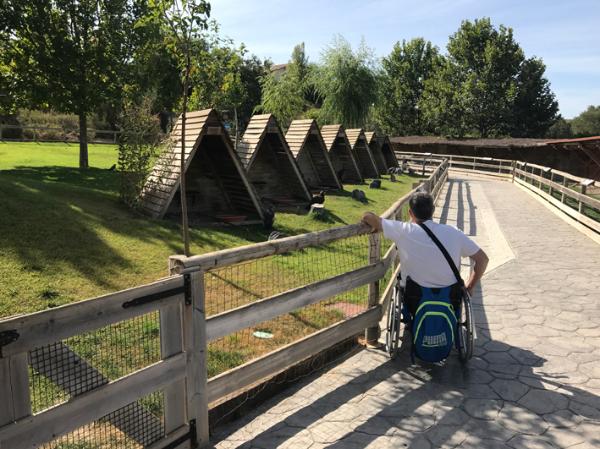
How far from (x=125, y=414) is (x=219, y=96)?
86.1 feet

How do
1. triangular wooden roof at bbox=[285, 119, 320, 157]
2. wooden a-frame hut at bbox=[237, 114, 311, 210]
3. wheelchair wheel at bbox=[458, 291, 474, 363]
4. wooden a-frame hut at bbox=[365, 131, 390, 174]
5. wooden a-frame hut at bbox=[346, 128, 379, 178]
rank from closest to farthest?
wheelchair wheel at bbox=[458, 291, 474, 363] → wooden a-frame hut at bbox=[237, 114, 311, 210] → triangular wooden roof at bbox=[285, 119, 320, 157] → wooden a-frame hut at bbox=[346, 128, 379, 178] → wooden a-frame hut at bbox=[365, 131, 390, 174]

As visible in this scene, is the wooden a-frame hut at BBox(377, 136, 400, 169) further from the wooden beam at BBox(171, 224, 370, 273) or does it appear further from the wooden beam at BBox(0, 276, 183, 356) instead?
the wooden beam at BBox(0, 276, 183, 356)

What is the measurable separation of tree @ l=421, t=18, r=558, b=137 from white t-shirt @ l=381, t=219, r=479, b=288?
177 feet

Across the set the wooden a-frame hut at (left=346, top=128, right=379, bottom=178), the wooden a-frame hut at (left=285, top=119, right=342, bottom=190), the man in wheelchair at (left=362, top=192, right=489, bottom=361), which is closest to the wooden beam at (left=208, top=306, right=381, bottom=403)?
the man in wheelchair at (left=362, top=192, right=489, bottom=361)

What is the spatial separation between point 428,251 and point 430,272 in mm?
181

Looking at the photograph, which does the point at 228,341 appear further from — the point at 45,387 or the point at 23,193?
the point at 23,193

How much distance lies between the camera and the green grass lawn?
589 cm

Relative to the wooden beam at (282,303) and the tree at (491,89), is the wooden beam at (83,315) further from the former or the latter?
the tree at (491,89)

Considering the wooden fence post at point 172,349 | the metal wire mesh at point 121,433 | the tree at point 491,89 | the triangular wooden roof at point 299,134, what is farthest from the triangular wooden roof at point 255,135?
the tree at point 491,89

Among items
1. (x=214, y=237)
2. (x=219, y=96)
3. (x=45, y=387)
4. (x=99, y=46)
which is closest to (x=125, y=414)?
(x=45, y=387)

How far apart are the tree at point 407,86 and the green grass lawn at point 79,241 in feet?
174

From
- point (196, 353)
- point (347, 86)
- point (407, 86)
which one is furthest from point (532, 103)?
point (196, 353)

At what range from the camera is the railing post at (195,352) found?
3.00 metres

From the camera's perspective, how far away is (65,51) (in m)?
16.4
